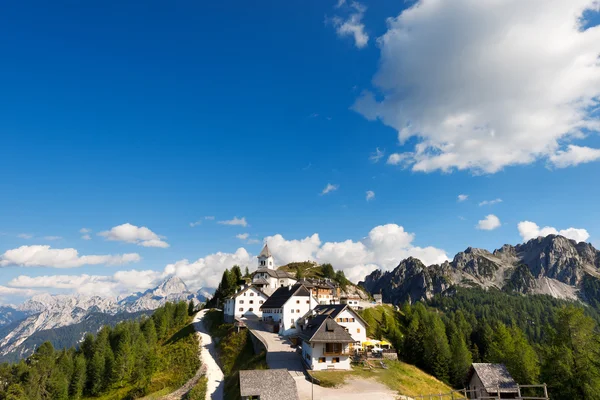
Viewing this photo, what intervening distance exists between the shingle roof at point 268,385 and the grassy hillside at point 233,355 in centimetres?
840

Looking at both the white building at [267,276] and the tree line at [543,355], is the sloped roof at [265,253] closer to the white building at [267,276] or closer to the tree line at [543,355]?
the white building at [267,276]

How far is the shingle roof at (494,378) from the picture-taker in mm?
44250

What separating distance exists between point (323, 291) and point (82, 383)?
70.4 metres

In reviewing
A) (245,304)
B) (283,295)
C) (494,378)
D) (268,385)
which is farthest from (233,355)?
(494,378)

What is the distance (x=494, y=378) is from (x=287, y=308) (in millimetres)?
42230

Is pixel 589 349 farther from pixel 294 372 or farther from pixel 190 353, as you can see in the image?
pixel 190 353

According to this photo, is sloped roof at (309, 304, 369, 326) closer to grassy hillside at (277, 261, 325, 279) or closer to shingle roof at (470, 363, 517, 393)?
shingle roof at (470, 363, 517, 393)

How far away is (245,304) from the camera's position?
8862 centimetres

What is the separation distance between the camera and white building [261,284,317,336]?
2992 inches

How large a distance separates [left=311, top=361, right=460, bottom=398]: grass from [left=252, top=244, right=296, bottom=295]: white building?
2278 inches

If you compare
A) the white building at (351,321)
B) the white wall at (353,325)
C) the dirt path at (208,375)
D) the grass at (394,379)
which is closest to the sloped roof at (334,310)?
the white building at (351,321)

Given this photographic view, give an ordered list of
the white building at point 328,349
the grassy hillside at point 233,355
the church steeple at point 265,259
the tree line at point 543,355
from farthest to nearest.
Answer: the church steeple at point 265,259, the grassy hillside at point 233,355, the white building at point 328,349, the tree line at point 543,355

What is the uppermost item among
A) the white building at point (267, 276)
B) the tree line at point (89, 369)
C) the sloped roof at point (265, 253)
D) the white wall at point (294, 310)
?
the sloped roof at point (265, 253)

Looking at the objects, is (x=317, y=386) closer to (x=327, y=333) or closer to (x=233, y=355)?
(x=327, y=333)
